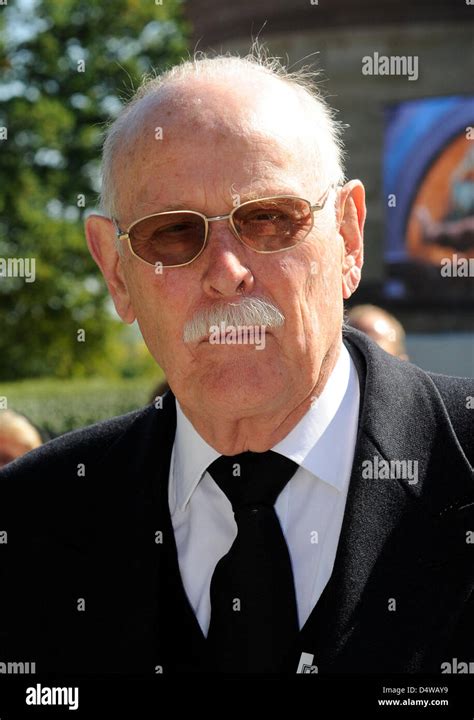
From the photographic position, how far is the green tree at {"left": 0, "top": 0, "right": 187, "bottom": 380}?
720 inches

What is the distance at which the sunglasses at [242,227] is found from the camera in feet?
7.49

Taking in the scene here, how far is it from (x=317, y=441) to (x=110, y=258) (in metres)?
0.75

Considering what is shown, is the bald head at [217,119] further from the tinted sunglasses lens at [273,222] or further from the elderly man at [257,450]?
the tinted sunglasses lens at [273,222]

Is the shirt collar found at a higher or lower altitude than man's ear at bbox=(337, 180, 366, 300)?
lower

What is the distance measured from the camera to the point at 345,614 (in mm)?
2160

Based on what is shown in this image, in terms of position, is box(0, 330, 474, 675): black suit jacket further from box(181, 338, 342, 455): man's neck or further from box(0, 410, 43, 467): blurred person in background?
box(0, 410, 43, 467): blurred person in background

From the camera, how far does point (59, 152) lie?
18.9m

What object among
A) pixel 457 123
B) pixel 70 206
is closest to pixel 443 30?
pixel 457 123

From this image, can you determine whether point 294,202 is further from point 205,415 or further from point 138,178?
point 205,415

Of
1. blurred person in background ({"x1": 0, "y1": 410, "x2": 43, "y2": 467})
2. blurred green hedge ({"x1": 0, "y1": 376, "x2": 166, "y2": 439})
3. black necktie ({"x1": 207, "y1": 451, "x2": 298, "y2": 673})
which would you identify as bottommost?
black necktie ({"x1": 207, "y1": 451, "x2": 298, "y2": 673})

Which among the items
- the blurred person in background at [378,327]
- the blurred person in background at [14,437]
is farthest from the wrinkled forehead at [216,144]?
the blurred person in background at [378,327]

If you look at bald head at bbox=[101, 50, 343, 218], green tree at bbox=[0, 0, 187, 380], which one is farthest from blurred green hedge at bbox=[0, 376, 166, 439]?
bald head at bbox=[101, 50, 343, 218]

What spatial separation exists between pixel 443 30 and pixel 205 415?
981 centimetres

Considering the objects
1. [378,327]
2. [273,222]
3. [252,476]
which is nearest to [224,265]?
[273,222]
